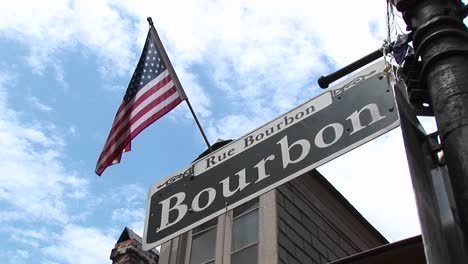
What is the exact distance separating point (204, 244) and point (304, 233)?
61.8 inches

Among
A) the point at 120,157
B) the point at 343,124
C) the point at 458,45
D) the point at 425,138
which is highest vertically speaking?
the point at 120,157

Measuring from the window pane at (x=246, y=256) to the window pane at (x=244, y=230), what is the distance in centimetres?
12

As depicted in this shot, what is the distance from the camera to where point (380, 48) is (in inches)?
128

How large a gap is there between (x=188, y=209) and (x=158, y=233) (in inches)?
11.7

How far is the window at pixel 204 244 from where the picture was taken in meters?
8.48

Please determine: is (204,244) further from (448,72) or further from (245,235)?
(448,72)

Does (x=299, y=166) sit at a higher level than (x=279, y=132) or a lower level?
lower

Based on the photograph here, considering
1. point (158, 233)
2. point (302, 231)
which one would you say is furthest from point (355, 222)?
point (158, 233)

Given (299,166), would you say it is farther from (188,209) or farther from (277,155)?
(188,209)

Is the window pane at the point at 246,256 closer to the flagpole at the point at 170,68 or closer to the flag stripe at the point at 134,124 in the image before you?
the flagpole at the point at 170,68

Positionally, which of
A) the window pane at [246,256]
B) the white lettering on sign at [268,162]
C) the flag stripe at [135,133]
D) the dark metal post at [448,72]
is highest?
the flag stripe at [135,133]

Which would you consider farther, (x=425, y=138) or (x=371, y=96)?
(x=371, y=96)

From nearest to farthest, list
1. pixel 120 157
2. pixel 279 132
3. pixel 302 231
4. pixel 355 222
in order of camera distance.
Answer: pixel 279 132 < pixel 120 157 < pixel 302 231 < pixel 355 222

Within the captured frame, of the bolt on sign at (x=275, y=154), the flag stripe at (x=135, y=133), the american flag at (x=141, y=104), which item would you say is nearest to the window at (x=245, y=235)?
the american flag at (x=141, y=104)
